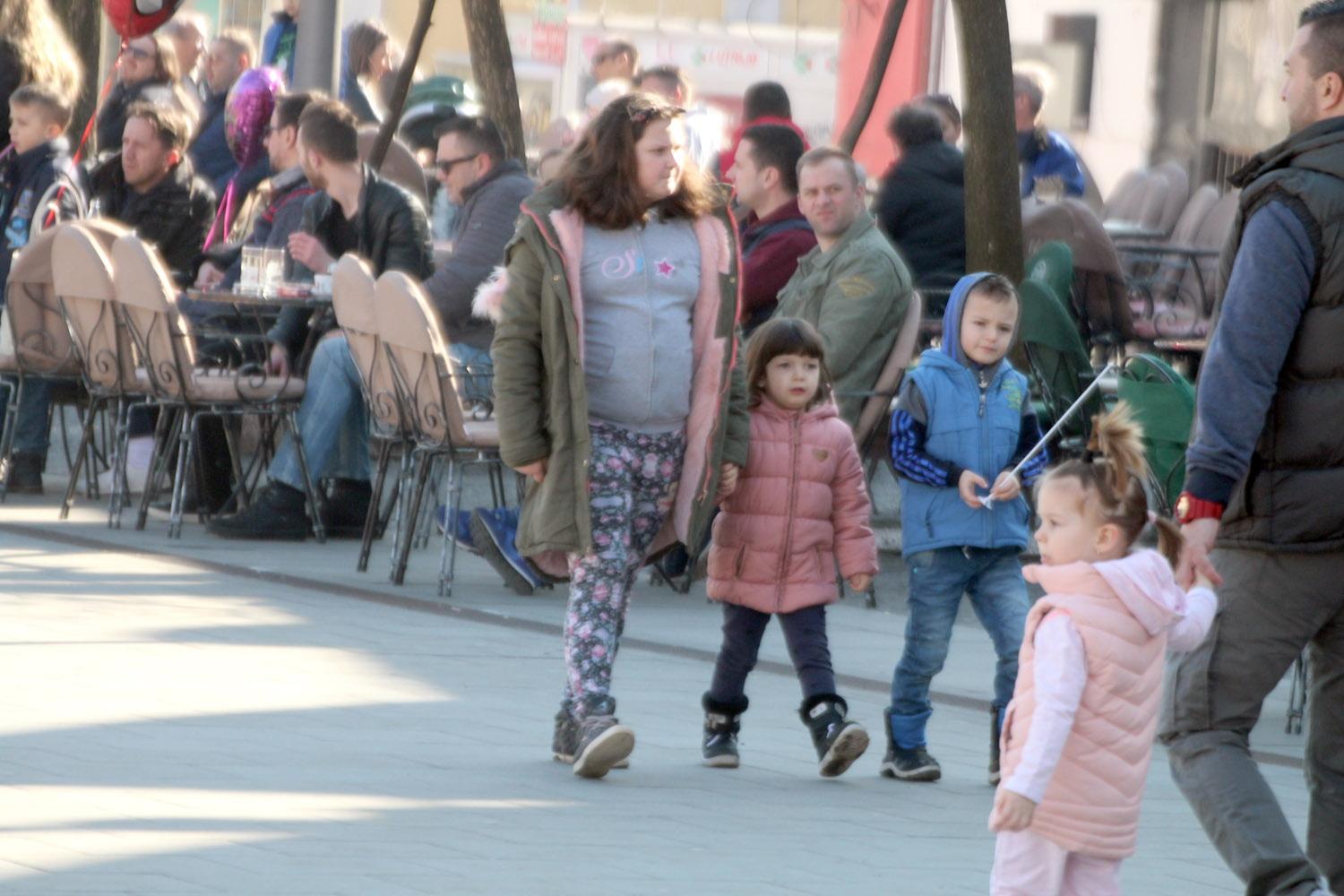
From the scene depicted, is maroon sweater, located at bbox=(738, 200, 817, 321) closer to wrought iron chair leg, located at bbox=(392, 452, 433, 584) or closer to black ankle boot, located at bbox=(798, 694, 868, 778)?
wrought iron chair leg, located at bbox=(392, 452, 433, 584)

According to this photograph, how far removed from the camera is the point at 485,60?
16969mm

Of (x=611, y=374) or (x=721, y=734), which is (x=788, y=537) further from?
(x=611, y=374)

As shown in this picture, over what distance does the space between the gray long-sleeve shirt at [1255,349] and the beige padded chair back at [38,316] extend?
26.2 feet

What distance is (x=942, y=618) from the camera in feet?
22.7

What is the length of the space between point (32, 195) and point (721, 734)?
6962 millimetres

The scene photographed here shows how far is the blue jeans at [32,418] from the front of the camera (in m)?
12.6

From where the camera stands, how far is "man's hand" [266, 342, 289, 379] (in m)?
11.6

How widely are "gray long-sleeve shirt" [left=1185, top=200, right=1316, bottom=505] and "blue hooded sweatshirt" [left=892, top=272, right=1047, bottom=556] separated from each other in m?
1.94

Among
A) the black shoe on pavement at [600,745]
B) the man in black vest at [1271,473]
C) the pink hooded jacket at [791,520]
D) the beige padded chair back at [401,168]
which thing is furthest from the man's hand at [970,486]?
the beige padded chair back at [401,168]

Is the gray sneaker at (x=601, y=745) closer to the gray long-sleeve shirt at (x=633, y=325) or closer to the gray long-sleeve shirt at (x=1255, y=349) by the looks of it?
the gray long-sleeve shirt at (x=633, y=325)

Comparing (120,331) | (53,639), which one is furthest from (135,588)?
(120,331)

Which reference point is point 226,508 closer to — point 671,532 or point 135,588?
point 135,588

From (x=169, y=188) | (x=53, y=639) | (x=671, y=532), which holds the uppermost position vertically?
(x=169, y=188)

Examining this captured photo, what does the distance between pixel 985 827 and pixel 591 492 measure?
135 centimetres
